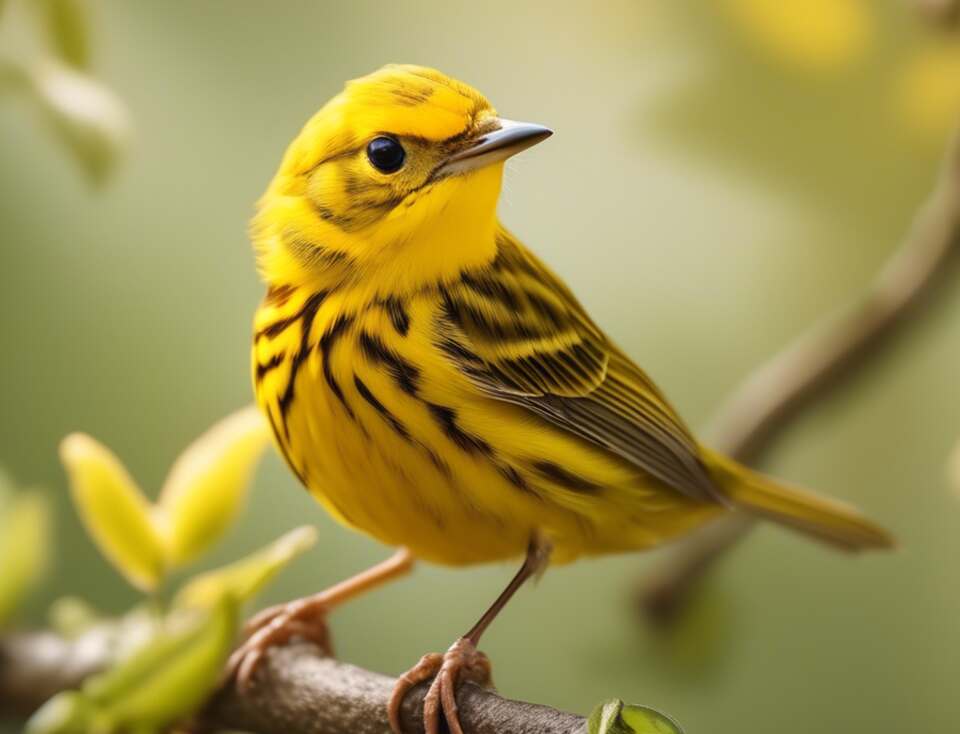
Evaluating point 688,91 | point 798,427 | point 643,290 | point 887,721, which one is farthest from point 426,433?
point 887,721

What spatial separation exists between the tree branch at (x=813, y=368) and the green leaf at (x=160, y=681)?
0.77 metres

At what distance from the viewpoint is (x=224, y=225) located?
204 cm

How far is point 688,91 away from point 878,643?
1134 millimetres

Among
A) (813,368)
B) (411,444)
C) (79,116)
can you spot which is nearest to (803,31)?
(813,368)

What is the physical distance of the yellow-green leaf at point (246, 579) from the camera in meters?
0.87

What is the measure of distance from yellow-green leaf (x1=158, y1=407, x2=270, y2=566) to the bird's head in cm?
15

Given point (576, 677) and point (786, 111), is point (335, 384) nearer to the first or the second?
point (786, 111)

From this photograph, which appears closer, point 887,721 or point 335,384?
point 335,384

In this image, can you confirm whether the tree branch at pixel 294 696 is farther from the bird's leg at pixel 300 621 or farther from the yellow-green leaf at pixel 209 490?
the yellow-green leaf at pixel 209 490

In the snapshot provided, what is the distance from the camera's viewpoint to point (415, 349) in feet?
3.38

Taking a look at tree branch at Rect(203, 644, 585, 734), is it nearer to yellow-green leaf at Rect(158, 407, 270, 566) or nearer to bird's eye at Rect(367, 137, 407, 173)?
yellow-green leaf at Rect(158, 407, 270, 566)

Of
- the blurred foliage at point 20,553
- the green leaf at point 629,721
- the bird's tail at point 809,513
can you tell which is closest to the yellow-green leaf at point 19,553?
the blurred foliage at point 20,553

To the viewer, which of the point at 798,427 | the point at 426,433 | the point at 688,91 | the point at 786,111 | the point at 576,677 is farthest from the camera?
the point at 576,677

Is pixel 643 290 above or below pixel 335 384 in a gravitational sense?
below
